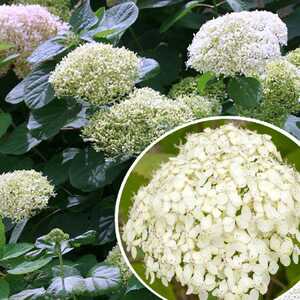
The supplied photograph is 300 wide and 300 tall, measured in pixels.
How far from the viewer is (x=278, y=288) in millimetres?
991

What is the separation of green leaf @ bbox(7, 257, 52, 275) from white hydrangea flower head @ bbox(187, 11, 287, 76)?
42 cm

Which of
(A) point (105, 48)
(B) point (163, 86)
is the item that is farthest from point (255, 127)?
(B) point (163, 86)

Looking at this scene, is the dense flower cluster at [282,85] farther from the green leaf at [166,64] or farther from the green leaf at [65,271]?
the green leaf at [65,271]

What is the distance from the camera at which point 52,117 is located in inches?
57.9

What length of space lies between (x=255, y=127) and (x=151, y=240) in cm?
20

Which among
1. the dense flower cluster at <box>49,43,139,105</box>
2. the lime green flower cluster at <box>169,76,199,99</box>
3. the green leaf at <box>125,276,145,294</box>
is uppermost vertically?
the dense flower cluster at <box>49,43,139,105</box>

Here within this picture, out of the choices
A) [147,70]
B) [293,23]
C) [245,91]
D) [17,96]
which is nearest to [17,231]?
[17,96]

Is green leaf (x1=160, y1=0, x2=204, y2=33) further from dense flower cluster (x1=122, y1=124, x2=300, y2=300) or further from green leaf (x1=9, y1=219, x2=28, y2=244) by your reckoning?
dense flower cluster (x1=122, y1=124, x2=300, y2=300)

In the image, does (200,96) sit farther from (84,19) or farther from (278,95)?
(84,19)

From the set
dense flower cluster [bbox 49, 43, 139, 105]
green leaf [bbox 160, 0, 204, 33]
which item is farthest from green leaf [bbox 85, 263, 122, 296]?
green leaf [bbox 160, 0, 204, 33]

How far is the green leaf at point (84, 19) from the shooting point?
154 centimetres

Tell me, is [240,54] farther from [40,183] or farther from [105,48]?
[40,183]

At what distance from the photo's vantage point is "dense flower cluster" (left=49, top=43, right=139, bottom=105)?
1.30 metres

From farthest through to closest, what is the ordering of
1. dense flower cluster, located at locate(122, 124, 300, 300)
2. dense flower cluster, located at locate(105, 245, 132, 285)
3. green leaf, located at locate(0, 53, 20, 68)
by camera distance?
1. green leaf, located at locate(0, 53, 20, 68)
2. dense flower cluster, located at locate(105, 245, 132, 285)
3. dense flower cluster, located at locate(122, 124, 300, 300)
